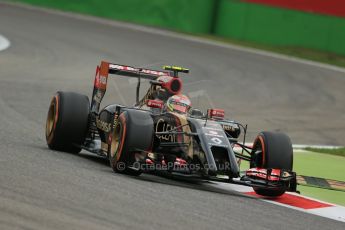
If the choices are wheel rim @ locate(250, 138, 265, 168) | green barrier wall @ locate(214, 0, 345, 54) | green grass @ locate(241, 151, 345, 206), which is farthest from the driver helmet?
green barrier wall @ locate(214, 0, 345, 54)

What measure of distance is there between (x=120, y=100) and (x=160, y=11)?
14.5 meters

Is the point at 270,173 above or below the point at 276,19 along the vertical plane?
below

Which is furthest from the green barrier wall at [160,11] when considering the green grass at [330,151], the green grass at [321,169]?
the green grass at [321,169]

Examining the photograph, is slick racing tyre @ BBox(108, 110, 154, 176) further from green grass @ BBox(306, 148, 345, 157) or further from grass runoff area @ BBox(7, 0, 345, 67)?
grass runoff area @ BBox(7, 0, 345, 67)

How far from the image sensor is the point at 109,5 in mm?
33188

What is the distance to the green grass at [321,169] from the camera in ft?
36.6

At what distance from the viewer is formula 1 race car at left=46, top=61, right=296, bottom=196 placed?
10281 mm

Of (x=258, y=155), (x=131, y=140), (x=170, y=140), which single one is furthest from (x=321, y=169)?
(x=131, y=140)

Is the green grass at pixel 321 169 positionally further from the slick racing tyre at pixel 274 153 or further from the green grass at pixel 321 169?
the slick racing tyre at pixel 274 153

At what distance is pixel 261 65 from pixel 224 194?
16876mm

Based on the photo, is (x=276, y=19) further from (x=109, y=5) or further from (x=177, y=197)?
(x=177, y=197)

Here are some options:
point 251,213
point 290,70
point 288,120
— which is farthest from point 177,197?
point 290,70

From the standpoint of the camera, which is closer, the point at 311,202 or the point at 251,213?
the point at 251,213

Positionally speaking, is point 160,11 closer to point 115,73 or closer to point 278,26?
point 278,26
